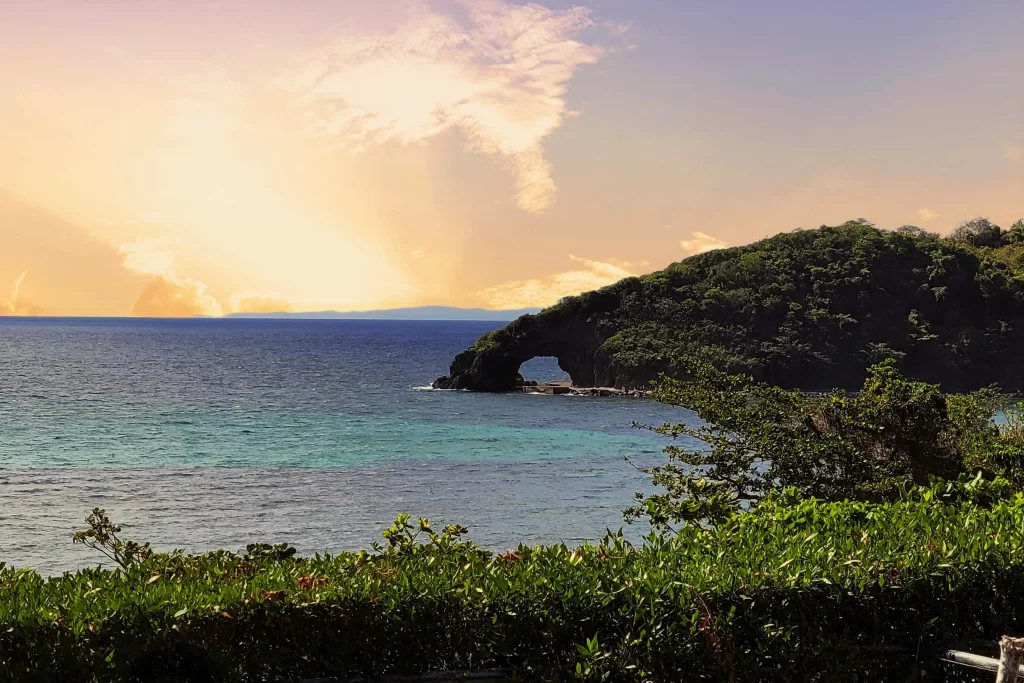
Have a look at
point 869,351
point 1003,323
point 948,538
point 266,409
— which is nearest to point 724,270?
point 869,351

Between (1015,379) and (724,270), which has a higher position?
(724,270)

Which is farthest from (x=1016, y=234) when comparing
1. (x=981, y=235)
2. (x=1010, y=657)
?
(x=1010, y=657)

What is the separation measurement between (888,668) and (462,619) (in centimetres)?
276

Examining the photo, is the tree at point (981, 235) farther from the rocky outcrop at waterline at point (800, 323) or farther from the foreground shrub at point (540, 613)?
the foreground shrub at point (540, 613)

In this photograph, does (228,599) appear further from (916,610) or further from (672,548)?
(916,610)

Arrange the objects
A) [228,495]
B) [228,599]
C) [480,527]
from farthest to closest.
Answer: [228,495], [480,527], [228,599]

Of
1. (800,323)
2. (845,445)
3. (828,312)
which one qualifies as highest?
(828,312)

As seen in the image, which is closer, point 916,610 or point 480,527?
point 916,610

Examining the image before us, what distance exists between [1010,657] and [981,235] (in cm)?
11079

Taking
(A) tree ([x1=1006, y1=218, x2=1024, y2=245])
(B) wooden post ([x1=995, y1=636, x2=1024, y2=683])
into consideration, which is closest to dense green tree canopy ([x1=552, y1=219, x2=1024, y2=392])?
(A) tree ([x1=1006, y1=218, x2=1024, y2=245])

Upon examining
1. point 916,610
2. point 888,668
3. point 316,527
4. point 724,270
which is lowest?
point 316,527

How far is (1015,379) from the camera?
242 ft

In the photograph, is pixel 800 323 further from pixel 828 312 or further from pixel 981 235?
pixel 981 235

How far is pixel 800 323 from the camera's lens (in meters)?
74.9
